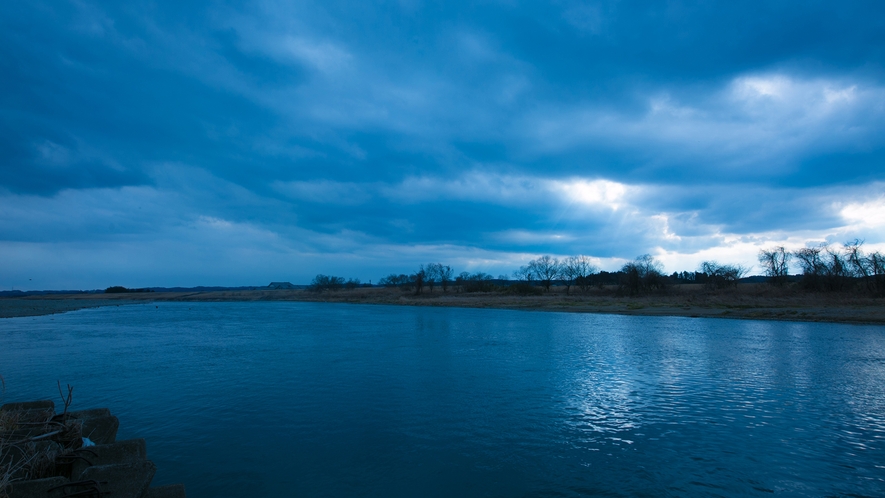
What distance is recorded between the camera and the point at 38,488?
5.93 m

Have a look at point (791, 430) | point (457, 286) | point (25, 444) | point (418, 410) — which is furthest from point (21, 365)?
point (457, 286)

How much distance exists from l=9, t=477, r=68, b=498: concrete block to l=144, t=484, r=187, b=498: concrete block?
1.08 m

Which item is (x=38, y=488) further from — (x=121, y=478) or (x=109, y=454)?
(x=109, y=454)

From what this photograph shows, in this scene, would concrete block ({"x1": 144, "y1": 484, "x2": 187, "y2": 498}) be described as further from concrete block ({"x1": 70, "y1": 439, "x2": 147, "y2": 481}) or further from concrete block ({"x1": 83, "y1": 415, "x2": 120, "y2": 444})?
concrete block ({"x1": 83, "y1": 415, "x2": 120, "y2": 444})

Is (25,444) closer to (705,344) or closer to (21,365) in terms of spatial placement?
(21,365)

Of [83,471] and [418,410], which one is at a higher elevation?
[83,471]

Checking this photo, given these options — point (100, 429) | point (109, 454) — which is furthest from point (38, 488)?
point (100, 429)

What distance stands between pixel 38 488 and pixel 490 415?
978 cm

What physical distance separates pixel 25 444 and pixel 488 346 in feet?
75.0

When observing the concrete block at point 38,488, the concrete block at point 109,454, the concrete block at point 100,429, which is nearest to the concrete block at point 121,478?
the concrete block at point 38,488

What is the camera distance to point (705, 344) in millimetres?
28703

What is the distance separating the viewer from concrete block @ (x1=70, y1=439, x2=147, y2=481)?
701 centimetres

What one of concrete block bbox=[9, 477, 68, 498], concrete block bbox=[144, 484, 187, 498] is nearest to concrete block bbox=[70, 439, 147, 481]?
concrete block bbox=[144, 484, 187, 498]

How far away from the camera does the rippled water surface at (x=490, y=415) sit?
29.3ft
